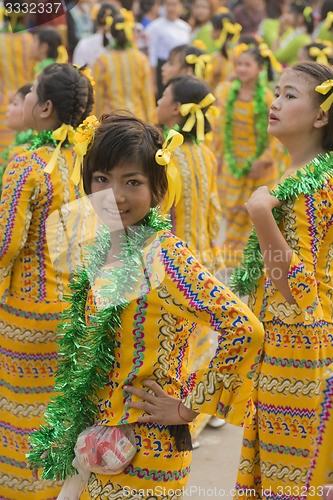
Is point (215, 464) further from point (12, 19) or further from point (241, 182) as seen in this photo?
point (12, 19)

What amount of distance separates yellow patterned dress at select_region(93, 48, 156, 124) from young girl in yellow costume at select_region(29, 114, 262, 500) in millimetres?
5416

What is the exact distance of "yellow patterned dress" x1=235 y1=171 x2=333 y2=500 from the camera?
101 inches

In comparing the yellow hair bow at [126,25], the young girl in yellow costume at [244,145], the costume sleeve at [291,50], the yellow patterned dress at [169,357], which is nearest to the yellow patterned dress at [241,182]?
the young girl in yellow costume at [244,145]

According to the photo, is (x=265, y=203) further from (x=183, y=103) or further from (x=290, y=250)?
(x=183, y=103)

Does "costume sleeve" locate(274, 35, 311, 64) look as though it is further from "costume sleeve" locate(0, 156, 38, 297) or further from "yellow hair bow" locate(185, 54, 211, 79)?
"costume sleeve" locate(0, 156, 38, 297)

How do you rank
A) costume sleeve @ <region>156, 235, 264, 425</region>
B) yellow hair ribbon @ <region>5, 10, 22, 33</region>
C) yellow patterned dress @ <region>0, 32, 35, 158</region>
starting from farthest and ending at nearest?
yellow hair ribbon @ <region>5, 10, 22, 33</region> < yellow patterned dress @ <region>0, 32, 35, 158</region> < costume sleeve @ <region>156, 235, 264, 425</region>

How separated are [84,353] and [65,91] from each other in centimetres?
157

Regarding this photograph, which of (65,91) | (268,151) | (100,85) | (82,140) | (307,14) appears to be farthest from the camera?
(307,14)

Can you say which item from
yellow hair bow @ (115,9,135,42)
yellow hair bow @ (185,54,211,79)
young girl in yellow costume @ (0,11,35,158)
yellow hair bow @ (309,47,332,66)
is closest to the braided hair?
yellow hair bow @ (185,54,211,79)

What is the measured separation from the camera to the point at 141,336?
6.53 ft

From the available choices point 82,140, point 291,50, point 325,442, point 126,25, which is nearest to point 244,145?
point 126,25

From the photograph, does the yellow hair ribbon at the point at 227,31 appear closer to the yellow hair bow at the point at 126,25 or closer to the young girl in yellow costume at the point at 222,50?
the young girl in yellow costume at the point at 222,50

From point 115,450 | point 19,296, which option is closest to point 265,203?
point 115,450

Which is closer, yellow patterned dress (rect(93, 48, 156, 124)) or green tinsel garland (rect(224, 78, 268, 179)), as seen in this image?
green tinsel garland (rect(224, 78, 268, 179))
